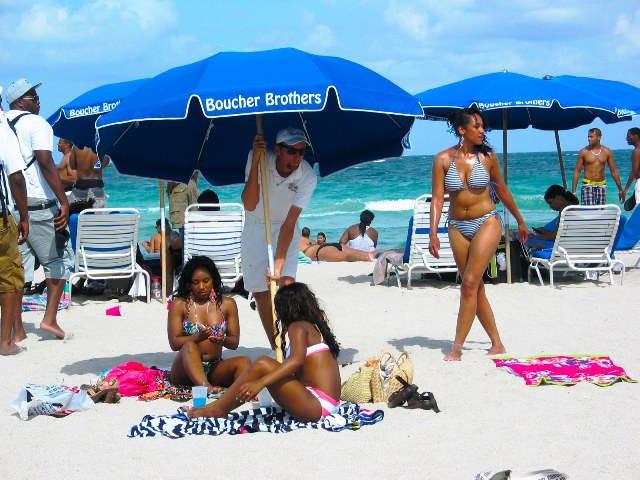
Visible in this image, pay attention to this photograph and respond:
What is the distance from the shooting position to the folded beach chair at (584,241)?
10461mm

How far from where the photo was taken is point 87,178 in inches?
514

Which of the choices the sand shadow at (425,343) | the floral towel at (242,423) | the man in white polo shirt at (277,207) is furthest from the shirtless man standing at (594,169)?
the floral towel at (242,423)

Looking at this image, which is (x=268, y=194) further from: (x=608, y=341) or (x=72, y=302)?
(x=72, y=302)

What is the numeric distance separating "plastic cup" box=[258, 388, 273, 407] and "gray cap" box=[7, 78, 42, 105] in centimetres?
353

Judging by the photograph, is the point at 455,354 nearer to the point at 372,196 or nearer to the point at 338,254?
the point at 338,254

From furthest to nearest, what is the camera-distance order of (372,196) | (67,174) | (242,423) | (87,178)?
1. (372,196)
2. (67,174)
3. (87,178)
4. (242,423)

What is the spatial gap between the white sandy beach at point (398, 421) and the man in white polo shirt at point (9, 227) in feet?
1.09

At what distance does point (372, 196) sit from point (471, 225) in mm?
31167

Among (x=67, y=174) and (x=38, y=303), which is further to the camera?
(x=67, y=174)

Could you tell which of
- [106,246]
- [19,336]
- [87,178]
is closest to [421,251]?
[106,246]

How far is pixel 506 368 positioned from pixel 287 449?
220 cm

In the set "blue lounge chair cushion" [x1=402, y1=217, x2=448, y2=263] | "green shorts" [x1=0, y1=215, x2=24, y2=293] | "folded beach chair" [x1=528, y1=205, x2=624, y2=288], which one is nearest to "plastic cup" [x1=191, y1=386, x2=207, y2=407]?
"green shorts" [x1=0, y1=215, x2=24, y2=293]

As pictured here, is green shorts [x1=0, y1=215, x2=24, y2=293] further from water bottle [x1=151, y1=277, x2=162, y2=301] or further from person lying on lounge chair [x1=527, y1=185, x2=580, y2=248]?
person lying on lounge chair [x1=527, y1=185, x2=580, y2=248]

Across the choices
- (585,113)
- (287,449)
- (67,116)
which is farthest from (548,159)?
(287,449)
